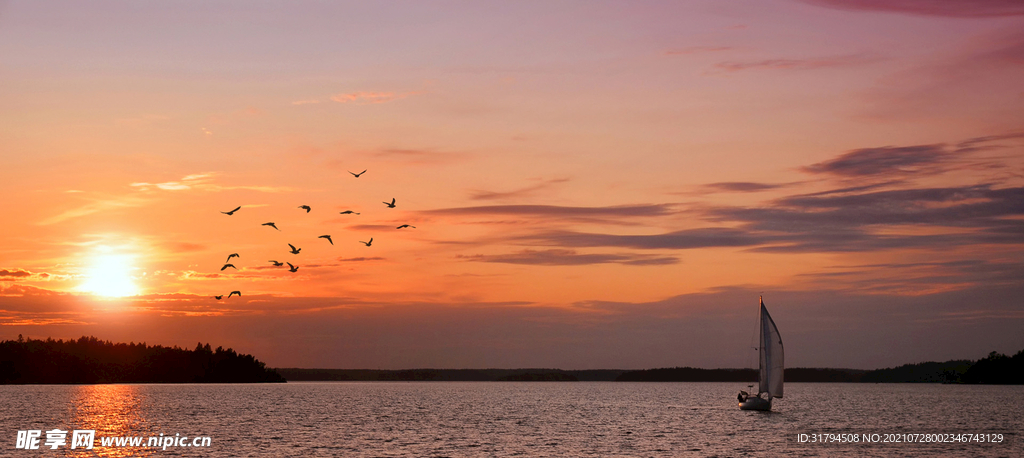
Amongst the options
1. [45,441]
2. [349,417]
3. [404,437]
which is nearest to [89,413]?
[349,417]

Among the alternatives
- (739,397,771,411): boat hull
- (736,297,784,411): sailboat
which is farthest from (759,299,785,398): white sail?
(739,397,771,411): boat hull

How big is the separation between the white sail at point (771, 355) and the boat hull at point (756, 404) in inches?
245

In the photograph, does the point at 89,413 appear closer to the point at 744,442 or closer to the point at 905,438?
the point at 744,442

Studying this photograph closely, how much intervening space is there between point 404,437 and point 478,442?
10.3 meters

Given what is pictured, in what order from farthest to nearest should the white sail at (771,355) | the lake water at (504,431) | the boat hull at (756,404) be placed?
the boat hull at (756,404) < the white sail at (771,355) < the lake water at (504,431)

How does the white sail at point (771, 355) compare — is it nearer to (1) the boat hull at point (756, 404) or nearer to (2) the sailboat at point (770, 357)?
(2) the sailboat at point (770, 357)

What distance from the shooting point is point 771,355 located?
124 metres

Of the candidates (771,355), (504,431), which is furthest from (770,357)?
(504,431)

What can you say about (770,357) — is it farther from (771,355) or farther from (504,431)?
(504,431)

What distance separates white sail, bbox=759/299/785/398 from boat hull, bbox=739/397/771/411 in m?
6.21

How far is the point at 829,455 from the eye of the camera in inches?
3177

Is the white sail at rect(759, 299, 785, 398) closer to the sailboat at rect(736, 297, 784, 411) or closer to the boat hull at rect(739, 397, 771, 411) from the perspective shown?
the sailboat at rect(736, 297, 784, 411)

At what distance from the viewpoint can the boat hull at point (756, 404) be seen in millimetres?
132812

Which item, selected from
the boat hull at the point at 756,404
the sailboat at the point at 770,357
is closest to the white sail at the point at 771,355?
the sailboat at the point at 770,357
